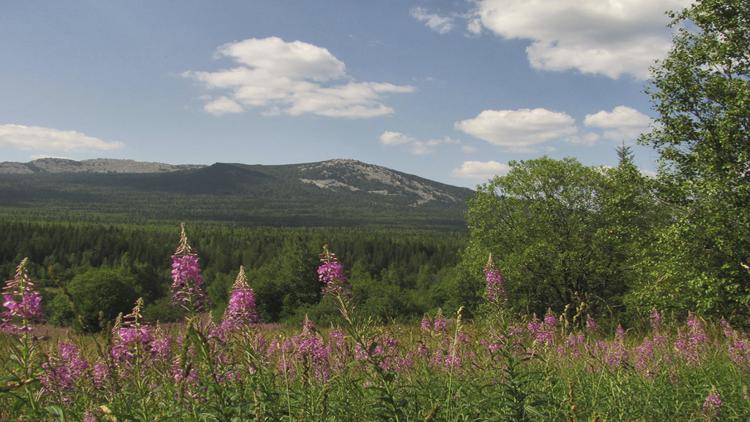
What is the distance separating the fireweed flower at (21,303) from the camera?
4.27 metres

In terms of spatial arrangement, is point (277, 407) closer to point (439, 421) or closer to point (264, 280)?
point (439, 421)

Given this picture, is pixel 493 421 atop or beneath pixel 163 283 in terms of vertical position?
atop

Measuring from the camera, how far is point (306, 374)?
4.82 metres

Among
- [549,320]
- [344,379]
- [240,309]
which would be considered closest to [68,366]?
[240,309]

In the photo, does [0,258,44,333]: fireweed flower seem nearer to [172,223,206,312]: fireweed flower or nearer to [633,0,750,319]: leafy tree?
[172,223,206,312]: fireweed flower

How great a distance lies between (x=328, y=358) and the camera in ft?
22.8

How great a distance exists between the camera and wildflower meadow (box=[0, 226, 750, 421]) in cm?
394

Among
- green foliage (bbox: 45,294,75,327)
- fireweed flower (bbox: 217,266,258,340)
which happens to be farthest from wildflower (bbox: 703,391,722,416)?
green foliage (bbox: 45,294,75,327)

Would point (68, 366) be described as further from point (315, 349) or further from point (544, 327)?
point (544, 327)

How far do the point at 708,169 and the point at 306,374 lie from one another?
20.8 metres

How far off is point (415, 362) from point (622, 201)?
837 inches

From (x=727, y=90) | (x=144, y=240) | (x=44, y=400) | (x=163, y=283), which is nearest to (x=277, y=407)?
(x=44, y=400)

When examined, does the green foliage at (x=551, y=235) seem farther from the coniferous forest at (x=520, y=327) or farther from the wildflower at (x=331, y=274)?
the wildflower at (x=331, y=274)

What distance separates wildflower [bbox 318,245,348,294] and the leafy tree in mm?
17656
